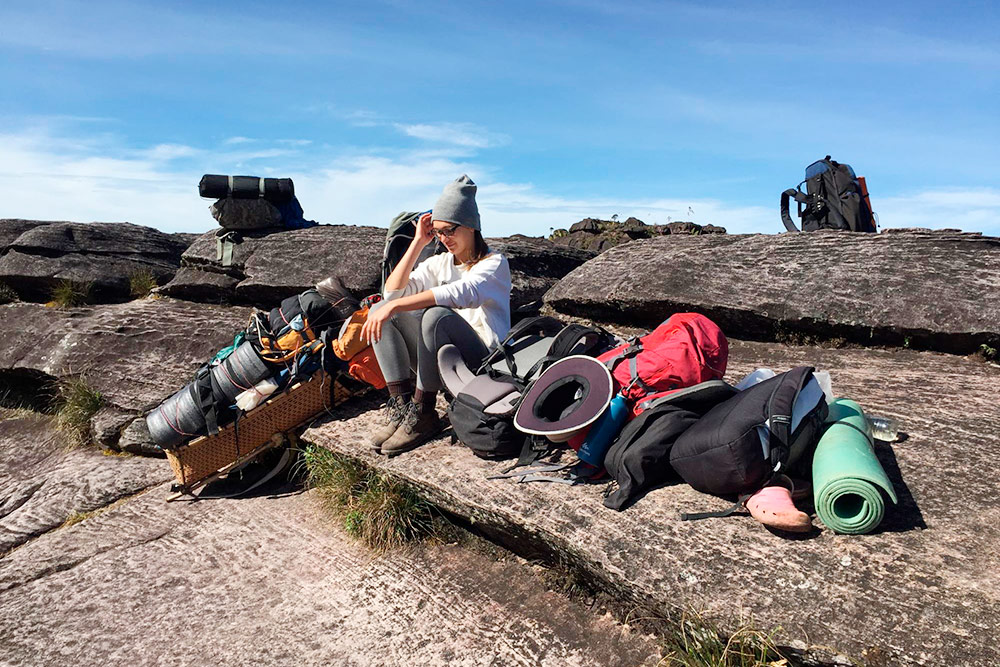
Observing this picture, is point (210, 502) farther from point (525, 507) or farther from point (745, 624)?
point (745, 624)

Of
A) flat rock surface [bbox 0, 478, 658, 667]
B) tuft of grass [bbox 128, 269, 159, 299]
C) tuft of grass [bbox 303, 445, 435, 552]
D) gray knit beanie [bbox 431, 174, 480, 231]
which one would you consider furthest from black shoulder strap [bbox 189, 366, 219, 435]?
tuft of grass [bbox 128, 269, 159, 299]

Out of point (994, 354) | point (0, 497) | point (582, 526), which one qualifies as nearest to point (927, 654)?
point (582, 526)

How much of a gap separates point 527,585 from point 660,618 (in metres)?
1.10

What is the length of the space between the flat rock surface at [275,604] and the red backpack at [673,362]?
143cm

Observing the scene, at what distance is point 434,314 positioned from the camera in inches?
216

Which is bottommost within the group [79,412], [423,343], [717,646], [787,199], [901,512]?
[79,412]

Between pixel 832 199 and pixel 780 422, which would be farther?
pixel 832 199

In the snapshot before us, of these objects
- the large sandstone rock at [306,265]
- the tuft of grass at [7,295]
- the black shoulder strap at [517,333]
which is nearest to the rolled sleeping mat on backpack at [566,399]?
the black shoulder strap at [517,333]

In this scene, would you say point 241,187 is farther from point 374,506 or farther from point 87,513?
point 374,506

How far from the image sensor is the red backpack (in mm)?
4344

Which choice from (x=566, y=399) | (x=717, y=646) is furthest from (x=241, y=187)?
(x=717, y=646)

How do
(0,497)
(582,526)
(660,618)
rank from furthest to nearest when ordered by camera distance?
1. (0,497)
2. (582,526)
3. (660,618)

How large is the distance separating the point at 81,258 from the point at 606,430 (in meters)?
11.5

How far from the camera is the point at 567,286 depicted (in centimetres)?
889
